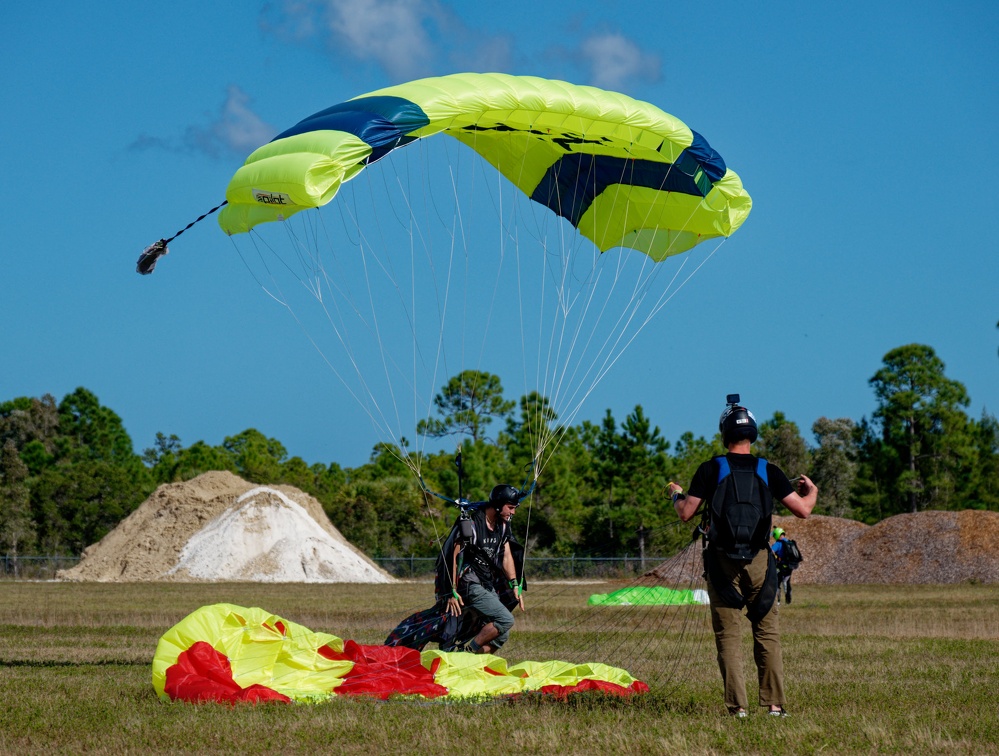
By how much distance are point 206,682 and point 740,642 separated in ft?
11.2

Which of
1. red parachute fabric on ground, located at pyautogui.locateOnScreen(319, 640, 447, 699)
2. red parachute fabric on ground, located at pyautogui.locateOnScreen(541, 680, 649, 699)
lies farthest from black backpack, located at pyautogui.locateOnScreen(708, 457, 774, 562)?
red parachute fabric on ground, located at pyautogui.locateOnScreen(319, 640, 447, 699)

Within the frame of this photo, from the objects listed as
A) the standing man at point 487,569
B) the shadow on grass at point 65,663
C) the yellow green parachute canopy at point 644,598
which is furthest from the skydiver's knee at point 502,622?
the yellow green parachute canopy at point 644,598

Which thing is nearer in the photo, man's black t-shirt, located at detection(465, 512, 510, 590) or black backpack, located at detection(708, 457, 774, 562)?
black backpack, located at detection(708, 457, 774, 562)

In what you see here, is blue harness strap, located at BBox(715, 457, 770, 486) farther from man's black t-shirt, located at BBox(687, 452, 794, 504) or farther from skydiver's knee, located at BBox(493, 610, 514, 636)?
skydiver's knee, located at BBox(493, 610, 514, 636)

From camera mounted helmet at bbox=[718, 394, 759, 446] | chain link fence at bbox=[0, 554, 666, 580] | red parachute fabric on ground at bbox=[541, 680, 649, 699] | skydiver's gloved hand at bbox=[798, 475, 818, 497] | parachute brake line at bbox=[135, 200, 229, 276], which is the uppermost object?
parachute brake line at bbox=[135, 200, 229, 276]

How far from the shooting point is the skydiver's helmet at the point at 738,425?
6.79m

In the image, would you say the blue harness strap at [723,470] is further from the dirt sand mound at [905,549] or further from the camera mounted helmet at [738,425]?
the dirt sand mound at [905,549]

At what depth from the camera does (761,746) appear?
18.8ft

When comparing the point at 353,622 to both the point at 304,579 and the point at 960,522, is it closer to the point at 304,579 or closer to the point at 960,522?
the point at 304,579

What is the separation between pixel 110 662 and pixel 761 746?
21.8 feet

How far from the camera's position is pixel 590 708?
6.89m

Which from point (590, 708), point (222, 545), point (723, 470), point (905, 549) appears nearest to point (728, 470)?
point (723, 470)

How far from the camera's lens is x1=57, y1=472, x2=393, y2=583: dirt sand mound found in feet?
118

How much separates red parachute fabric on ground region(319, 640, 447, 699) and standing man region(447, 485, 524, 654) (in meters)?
0.52
